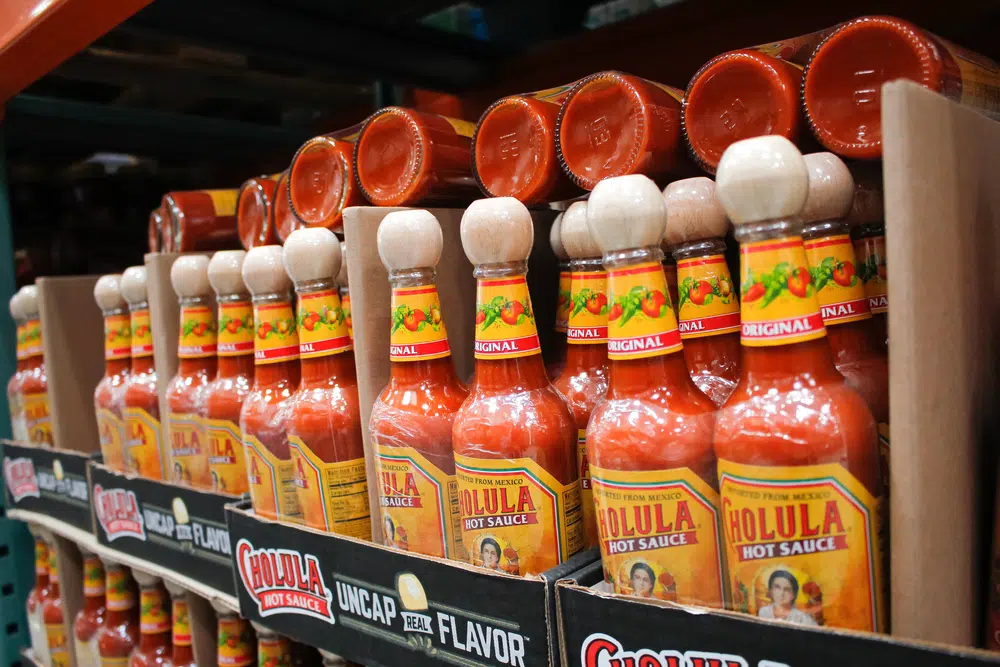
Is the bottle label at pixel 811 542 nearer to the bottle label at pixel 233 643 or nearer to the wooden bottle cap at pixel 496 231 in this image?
the wooden bottle cap at pixel 496 231

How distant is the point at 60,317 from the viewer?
5.72 feet

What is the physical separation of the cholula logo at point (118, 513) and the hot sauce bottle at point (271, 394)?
0.44 meters

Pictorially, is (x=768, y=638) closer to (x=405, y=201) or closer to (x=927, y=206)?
(x=927, y=206)

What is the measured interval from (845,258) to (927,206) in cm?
16

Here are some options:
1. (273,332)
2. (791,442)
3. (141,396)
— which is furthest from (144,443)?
(791,442)

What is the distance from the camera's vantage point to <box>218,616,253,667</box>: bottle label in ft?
4.28

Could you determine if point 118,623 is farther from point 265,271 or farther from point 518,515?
point 518,515

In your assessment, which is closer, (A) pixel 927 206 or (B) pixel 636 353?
(A) pixel 927 206

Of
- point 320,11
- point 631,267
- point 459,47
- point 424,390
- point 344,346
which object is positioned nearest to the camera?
point 631,267

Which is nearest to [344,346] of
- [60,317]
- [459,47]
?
[459,47]

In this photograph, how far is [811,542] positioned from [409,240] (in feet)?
1.67

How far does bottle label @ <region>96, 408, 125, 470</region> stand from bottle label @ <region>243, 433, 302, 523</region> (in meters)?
0.56

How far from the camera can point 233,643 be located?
130 cm

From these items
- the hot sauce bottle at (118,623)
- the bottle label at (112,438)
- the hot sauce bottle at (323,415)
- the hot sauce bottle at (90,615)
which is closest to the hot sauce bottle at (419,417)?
the hot sauce bottle at (323,415)
